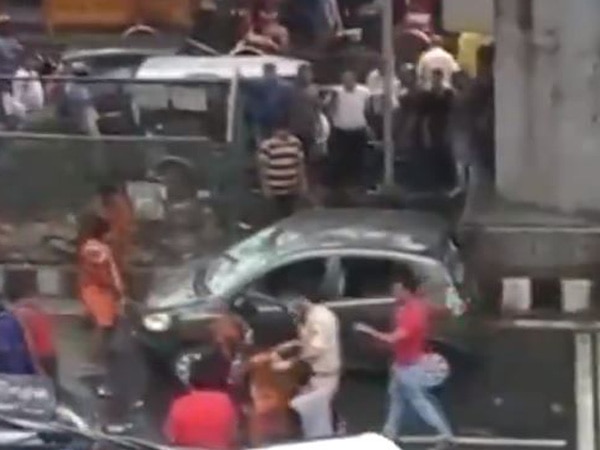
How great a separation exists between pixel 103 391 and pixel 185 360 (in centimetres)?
73

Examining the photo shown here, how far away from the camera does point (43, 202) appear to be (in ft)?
71.6

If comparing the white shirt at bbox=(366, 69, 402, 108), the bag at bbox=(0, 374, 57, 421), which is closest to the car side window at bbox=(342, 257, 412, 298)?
the bag at bbox=(0, 374, 57, 421)

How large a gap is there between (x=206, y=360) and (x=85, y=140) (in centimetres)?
656

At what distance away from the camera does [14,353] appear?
15664mm

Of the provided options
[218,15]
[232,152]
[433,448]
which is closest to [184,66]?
[232,152]

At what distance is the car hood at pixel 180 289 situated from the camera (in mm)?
18484

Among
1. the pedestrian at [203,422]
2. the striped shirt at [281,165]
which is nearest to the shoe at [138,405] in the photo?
the pedestrian at [203,422]

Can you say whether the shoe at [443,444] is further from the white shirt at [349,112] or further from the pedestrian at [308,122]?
the white shirt at [349,112]

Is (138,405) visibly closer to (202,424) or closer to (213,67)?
(202,424)

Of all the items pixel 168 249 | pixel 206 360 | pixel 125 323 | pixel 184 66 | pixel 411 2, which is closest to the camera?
pixel 206 360

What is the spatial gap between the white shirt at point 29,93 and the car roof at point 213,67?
3.49 feet

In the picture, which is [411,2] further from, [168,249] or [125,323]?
[125,323]

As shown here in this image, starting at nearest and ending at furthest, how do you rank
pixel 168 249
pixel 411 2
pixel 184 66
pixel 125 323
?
pixel 125 323
pixel 168 249
pixel 184 66
pixel 411 2

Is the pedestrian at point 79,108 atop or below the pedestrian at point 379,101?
atop
